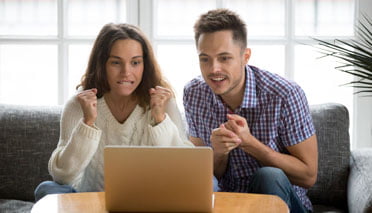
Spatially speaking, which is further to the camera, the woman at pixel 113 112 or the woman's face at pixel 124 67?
the woman's face at pixel 124 67

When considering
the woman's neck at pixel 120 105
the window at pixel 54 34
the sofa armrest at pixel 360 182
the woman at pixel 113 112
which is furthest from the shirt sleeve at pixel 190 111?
the window at pixel 54 34

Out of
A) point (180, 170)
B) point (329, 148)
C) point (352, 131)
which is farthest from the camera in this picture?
point (352, 131)

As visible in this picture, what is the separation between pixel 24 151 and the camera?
8.77 ft

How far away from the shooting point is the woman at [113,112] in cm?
214

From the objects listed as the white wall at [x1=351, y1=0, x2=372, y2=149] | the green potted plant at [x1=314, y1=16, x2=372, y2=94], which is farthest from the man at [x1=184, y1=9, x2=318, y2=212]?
the white wall at [x1=351, y1=0, x2=372, y2=149]

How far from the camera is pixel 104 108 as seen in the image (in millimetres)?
2357

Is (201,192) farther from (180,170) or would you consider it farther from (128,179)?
(128,179)

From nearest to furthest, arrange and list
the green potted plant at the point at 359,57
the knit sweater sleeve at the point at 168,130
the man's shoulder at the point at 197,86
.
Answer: the green potted plant at the point at 359,57 < the knit sweater sleeve at the point at 168,130 < the man's shoulder at the point at 197,86

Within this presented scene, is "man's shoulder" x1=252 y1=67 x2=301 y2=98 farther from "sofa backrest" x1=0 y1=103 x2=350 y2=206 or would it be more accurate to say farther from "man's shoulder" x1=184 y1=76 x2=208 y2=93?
"sofa backrest" x1=0 y1=103 x2=350 y2=206

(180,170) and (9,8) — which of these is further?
(9,8)

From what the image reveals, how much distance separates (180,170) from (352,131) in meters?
1.88

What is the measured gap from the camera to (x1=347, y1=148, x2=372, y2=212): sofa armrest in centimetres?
226

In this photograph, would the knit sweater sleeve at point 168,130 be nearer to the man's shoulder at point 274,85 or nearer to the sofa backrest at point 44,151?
the man's shoulder at point 274,85

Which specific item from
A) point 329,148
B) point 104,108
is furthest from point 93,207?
point 329,148
